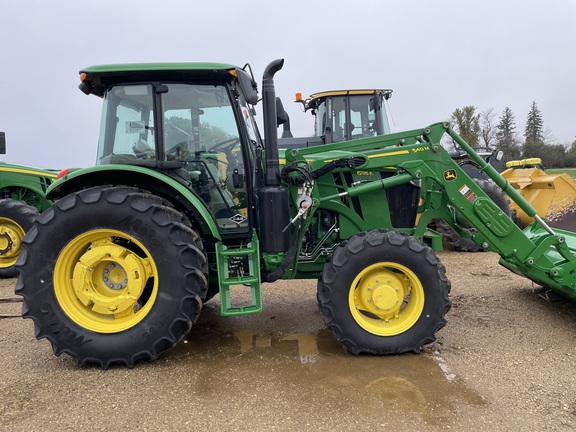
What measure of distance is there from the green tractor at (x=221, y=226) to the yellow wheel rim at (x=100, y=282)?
1 centimetres

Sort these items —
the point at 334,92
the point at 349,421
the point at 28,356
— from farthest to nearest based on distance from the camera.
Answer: the point at 334,92 → the point at 28,356 → the point at 349,421

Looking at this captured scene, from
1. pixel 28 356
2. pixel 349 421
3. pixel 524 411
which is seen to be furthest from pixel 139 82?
pixel 524 411

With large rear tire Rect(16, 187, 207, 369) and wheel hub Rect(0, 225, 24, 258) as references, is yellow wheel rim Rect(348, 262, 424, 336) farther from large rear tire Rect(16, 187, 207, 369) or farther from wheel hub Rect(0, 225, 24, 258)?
wheel hub Rect(0, 225, 24, 258)

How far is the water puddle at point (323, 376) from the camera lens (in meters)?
2.76

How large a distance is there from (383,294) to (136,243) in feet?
6.39

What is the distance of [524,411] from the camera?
266cm

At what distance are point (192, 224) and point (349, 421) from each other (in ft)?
6.47

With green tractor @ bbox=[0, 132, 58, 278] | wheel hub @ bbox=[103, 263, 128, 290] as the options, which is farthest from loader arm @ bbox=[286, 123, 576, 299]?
green tractor @ bbox=[0, 132, 58, 278]

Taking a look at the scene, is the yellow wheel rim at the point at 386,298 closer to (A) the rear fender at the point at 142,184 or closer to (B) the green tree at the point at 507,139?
(A) the rear fender at the point at 142,184

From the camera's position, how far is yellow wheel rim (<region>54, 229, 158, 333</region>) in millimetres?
3385

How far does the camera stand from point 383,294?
3.50 metres

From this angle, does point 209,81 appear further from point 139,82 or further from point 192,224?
A: point 192,224

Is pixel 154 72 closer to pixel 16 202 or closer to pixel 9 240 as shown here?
pixel 16 202

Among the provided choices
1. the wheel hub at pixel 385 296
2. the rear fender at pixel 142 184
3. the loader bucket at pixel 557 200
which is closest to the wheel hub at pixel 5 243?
the rear fender at pixel 142 184
